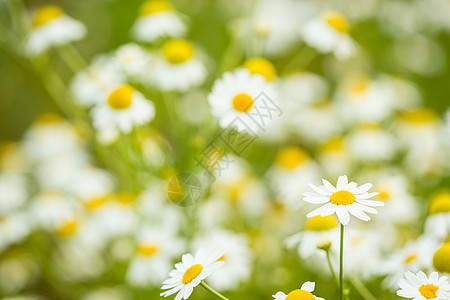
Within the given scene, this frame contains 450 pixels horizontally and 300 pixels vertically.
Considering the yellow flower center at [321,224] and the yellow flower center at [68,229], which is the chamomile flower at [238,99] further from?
the yellow flower center at [68,229]

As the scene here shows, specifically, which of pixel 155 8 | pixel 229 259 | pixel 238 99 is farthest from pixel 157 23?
pixel 229 259

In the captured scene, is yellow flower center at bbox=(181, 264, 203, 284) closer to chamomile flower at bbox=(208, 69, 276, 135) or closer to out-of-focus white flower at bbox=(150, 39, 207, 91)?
chamomile flower at bbox=(208, 69, 276, 135)

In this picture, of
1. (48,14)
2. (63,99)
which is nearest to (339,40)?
(48,14)

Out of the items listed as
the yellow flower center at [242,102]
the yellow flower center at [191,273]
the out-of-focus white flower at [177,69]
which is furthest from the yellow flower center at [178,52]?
the yellow flower center at [191,273]

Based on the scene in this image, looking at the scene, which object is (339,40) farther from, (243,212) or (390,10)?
(390,10)

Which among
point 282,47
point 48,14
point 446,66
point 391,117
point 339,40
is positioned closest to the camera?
point 339,40

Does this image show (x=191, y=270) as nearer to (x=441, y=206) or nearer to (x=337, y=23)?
(x=441, y=206)
